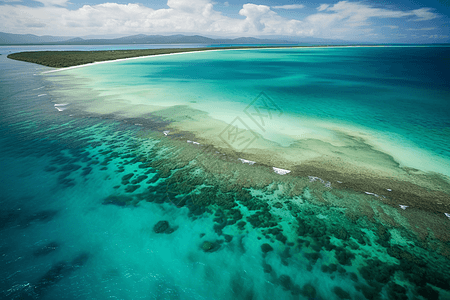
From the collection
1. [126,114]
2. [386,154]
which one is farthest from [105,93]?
[386,154]

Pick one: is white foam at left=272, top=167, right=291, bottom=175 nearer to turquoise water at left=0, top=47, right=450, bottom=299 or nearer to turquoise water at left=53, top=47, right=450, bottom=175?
turquoise water at left=0, top=47, right=450, bottom=299

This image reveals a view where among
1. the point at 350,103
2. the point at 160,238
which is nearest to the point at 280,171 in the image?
the point at 160,238

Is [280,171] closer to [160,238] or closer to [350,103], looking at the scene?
[160,238]

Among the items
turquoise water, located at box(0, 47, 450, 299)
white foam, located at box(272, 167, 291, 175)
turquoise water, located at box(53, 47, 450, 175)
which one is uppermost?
turquoise water, located at box(53, 47, 450, 175)

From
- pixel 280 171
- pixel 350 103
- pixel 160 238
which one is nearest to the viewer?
pixel 160 238

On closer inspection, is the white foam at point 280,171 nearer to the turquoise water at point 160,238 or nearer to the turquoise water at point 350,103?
the turquoise water at point 160,238

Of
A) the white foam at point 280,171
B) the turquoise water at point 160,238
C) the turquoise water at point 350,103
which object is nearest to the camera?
the turquoise water at point 160,238

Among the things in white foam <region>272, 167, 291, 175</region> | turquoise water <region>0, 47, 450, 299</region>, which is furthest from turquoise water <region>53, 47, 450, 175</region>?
white foam <region>272, 167, 291, 175</region>

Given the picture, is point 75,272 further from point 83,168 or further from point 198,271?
point 83,168

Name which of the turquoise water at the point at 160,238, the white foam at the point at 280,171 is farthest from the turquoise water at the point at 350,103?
the white foam at the point at 280,171

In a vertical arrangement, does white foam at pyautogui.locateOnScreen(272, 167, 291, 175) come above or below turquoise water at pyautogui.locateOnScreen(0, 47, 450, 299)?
above

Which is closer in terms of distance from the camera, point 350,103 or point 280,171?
point 280,171
